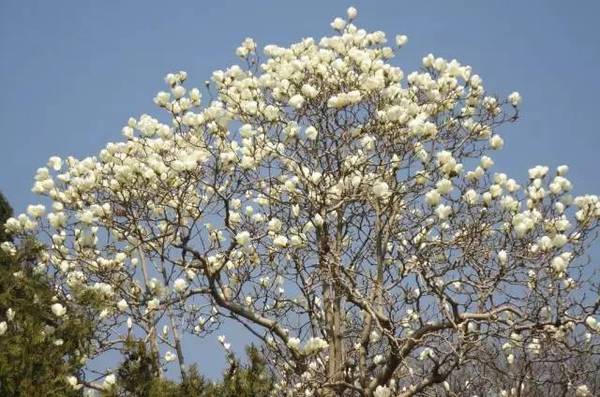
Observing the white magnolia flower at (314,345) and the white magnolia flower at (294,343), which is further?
the white magnolia flower at (294,343)

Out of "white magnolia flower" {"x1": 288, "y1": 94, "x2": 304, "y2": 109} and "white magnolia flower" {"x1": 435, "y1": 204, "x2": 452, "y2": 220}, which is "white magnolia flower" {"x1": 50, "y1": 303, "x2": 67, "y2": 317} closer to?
"white magnolia flower" {"x1": 288, "y1": 94, "x2": 304, "y2": 109}

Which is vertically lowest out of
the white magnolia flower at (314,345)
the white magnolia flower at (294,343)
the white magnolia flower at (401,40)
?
the white magnolia flower at (314,345)

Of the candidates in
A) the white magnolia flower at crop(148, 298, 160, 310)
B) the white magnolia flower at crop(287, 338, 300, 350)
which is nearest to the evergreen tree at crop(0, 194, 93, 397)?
the white magnolia flower at crop(148, 298, 160, 310)

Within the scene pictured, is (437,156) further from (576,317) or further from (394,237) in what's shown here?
(576,317)

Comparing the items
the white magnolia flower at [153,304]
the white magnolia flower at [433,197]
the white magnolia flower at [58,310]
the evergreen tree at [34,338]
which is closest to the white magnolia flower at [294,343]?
the white magnolia flower at [153,304]

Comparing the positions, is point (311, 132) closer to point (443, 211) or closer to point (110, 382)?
point (443, 211)

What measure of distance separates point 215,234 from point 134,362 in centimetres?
198

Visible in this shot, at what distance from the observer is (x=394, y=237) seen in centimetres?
816

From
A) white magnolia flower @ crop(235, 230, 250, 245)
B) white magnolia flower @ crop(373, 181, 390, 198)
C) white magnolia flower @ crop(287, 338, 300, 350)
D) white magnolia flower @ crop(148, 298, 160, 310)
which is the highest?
white magnolia flower @ crop(373, 181, 390, 198)

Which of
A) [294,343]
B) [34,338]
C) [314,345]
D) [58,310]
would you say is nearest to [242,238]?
[294,343]

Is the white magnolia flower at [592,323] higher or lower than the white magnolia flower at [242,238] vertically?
lower

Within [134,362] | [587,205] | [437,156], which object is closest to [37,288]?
[134,362]

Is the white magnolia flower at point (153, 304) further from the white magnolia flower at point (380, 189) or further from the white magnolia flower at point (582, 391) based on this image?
the white magnolia flower at point (582, 391)

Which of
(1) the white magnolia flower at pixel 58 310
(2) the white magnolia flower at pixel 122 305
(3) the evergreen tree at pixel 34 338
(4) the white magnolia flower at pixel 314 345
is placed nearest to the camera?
(3) the evergreen tree at pixel 34 338
